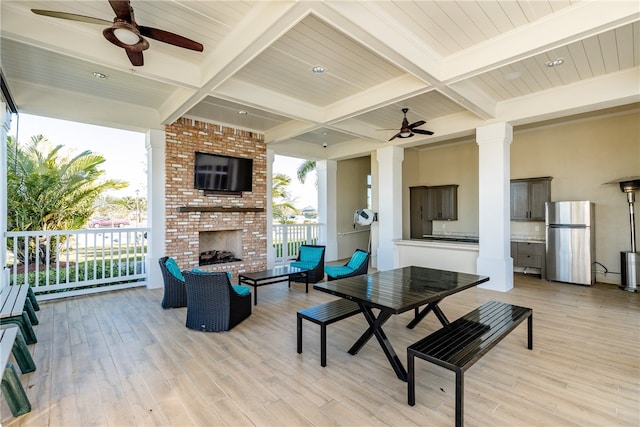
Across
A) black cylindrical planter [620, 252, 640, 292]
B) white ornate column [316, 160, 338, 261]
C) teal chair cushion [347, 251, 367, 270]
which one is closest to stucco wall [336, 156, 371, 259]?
white ornate column [316, 160, 338, 261]

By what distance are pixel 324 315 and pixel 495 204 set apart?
4.12 m

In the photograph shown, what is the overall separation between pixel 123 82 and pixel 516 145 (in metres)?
7.82

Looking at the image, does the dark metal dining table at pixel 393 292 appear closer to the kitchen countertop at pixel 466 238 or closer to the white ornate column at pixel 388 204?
the white ornate column at pixel 388 204

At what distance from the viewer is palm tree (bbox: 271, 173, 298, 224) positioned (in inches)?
510

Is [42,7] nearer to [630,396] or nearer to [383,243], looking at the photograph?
[630,396]

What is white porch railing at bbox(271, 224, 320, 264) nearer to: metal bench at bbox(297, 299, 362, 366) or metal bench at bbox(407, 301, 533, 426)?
metal bench at bbox(297, 299, 362, 366)

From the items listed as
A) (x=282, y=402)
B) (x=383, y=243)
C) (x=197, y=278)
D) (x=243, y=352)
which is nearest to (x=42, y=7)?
(x=197, y=278)

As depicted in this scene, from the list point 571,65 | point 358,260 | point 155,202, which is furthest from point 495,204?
point 155,202

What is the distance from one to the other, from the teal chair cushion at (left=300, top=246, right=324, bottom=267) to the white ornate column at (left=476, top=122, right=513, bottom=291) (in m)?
3.00

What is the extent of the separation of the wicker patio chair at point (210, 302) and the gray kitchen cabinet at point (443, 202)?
622cm

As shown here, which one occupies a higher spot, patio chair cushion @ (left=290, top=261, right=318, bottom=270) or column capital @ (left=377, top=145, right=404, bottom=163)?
column capital @ (left=377, top=145, right=404, bottom=163)

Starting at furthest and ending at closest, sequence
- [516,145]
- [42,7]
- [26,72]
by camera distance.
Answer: [516,145]
[26,72]
[42,7]

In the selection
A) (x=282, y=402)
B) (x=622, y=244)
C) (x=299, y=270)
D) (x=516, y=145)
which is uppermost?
(x=516, y=145)

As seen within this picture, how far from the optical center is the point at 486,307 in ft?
10.3
